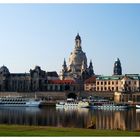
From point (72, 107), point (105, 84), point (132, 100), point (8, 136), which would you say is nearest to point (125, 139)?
point (8, 136)

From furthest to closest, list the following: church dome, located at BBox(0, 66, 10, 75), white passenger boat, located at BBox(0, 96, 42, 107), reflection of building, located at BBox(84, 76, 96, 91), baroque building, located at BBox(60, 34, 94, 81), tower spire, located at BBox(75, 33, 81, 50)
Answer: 1. tower spire, located at BBox(75, 33, 81, 50)
2. baroque building, located at BBox(60, 34, 94, 81)
3. reflection of building, located at BBox(84, 76, 96, 91)
4. church dome, located at BBox(0, 66, 10, 75)
5. white passenger boat, located at BBox(0, 96, 42, 107)

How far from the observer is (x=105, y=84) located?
57.2 metres

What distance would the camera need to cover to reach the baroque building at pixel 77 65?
6350 centimetres

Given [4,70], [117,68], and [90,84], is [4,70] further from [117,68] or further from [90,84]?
[117,68]

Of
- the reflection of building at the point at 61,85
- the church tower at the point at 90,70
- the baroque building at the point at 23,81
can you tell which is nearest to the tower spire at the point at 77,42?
the church tower at the point at 90,70

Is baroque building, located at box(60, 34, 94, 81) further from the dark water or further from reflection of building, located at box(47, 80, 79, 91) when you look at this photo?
the dark water

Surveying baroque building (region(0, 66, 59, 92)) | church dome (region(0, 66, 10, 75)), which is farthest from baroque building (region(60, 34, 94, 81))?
church dome (region(0, 66, 10, 75))

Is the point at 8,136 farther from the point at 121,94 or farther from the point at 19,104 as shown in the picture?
the point at 121,94

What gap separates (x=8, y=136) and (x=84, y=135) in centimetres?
173

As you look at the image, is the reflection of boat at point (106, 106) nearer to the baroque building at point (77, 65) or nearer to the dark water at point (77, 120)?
the dark water at point (77, 120)

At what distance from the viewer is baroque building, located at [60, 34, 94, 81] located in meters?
63.5

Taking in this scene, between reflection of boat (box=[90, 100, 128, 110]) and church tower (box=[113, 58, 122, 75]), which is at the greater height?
church tower (box=[113, 58, 122, 75])

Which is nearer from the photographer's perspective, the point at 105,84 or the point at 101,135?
the point at 101,135

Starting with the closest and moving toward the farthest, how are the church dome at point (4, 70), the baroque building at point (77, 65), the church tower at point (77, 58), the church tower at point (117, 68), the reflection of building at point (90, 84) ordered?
1. the church dome at point (4, 70)
2. the reflection of building at point (90, 84)
3. the church tower at point (117, 68)
4. the baroque building at point (77, 65)
5. the church tower at point (77, 58)
